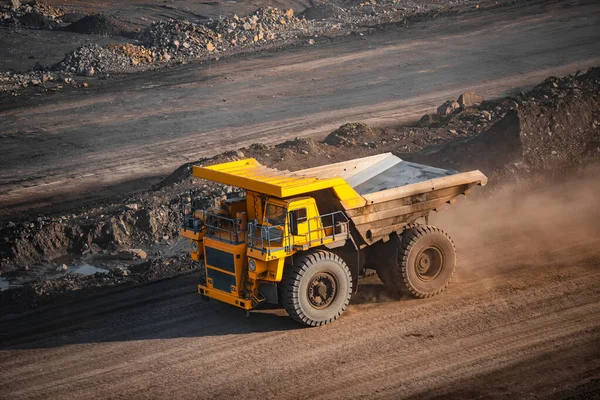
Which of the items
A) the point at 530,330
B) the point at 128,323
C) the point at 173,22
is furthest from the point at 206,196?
the point at 173,22

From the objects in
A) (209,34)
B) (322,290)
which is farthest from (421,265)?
(209,34)

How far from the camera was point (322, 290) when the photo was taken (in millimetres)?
14891

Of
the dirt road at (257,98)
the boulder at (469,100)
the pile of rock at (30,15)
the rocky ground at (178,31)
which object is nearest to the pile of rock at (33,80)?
the rocky ground at (178,31)

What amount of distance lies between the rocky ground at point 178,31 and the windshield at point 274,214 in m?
24.1

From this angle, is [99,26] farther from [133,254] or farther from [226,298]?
[226,298]

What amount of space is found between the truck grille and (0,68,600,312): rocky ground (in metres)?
2.81

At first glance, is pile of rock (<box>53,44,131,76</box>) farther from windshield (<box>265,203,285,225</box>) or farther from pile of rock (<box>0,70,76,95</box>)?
windshield (<box>265,203,285,225</box>)

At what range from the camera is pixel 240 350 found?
47.2 ft

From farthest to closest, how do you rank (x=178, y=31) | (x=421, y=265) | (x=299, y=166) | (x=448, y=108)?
(x=178, y=31), (x=448, y=108), (x=299, y=166), (x=421, y=265)

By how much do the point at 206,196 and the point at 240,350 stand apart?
7862 mm

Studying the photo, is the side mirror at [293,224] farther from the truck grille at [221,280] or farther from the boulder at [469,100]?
the boulder at [469,100]

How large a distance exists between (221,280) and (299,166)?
9.53m

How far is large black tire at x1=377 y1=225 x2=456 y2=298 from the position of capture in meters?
15.8

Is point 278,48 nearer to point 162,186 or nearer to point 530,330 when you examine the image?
point 162,186
